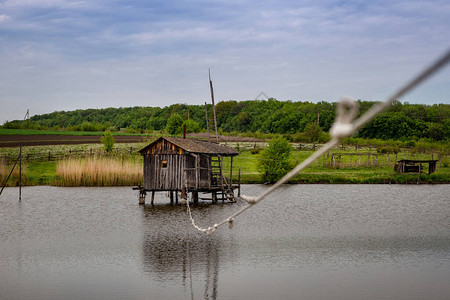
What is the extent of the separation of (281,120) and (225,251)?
99.5 meters

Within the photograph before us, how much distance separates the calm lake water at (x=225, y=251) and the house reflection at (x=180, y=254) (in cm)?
4

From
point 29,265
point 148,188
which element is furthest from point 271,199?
point 29,265

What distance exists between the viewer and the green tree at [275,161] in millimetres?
46506

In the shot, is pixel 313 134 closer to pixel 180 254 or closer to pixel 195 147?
pixel 195 147

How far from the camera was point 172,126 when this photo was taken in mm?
94125

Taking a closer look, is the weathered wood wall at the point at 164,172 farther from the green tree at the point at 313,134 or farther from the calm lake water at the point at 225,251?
the green tree at the point at 313,134

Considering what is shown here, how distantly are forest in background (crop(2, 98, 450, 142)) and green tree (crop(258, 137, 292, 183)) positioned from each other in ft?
72.5

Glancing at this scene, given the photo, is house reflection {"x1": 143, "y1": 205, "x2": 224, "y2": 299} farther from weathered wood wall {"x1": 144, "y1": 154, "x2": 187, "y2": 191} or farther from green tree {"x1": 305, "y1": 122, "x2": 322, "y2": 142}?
green tree {"x1": 305, "y1": 122, "x2": 322, "y2": 142}

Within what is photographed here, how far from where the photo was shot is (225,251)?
20.5m

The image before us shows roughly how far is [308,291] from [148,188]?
61.0 feet

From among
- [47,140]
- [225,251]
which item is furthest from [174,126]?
[225,251]

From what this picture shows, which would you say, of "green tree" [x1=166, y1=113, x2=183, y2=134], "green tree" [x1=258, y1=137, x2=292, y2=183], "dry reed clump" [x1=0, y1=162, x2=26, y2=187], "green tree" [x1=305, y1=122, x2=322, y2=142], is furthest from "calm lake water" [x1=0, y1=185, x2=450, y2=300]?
"green tree" [x1=166, y1=113, x2=183, y2=134]

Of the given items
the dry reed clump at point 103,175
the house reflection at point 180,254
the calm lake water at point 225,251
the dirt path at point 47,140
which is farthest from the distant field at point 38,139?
the house reflection at point 180,254

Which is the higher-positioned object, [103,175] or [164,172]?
[164,172]
